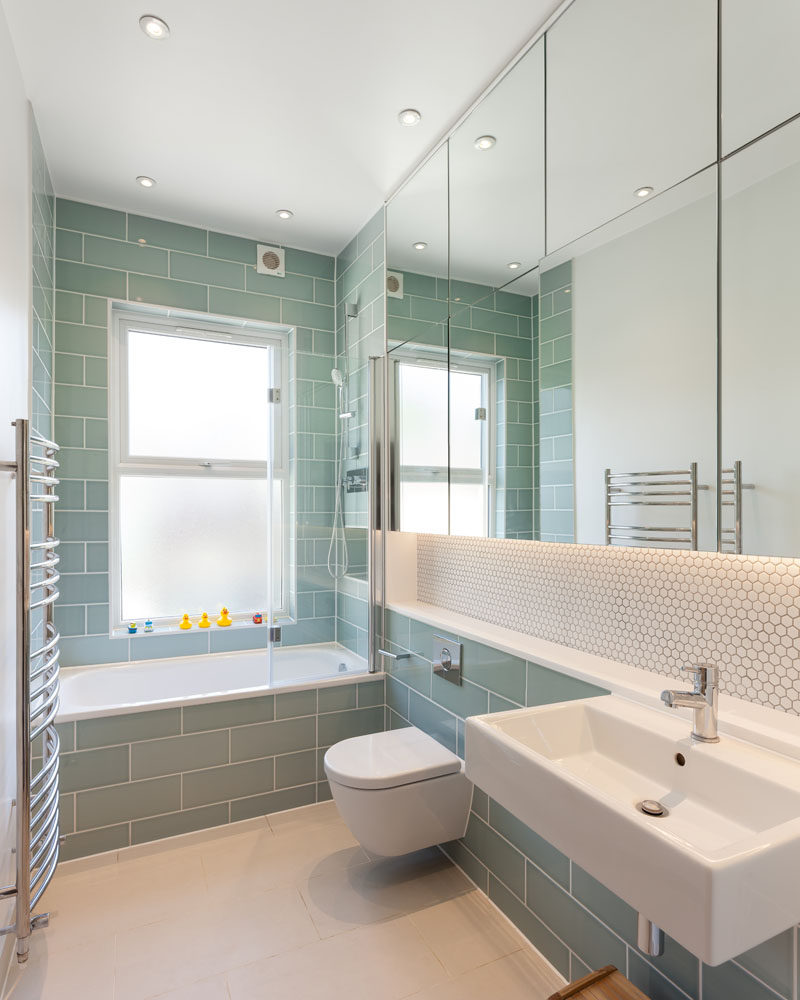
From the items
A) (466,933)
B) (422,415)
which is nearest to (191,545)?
(422,415)

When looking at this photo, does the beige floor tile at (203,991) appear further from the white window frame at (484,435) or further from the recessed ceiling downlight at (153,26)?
the recessed ceiling downlight at (153,26)

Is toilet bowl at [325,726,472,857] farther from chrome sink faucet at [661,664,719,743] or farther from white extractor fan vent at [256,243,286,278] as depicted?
white extractor fan vent at [256,243,286,278]

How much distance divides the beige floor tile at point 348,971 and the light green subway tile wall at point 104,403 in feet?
4.33

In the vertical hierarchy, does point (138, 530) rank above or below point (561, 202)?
below

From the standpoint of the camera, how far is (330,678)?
2947 millimetres

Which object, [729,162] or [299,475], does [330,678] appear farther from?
[729,162]

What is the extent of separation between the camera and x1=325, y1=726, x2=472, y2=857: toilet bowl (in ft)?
6.91

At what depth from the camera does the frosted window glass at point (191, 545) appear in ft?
11.1

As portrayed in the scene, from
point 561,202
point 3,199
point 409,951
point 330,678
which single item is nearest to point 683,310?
point 561,202

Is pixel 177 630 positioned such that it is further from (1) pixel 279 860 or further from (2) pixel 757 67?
(2) pixel 757 67

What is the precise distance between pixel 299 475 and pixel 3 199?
1.62m

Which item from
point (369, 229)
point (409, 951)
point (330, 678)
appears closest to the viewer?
point (409, 951)

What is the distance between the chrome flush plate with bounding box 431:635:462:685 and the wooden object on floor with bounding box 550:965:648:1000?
41.5 inches

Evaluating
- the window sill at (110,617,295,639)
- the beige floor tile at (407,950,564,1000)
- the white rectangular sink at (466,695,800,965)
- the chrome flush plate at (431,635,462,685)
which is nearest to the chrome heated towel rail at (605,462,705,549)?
the white rectangular sink at (466,695,800,965)
